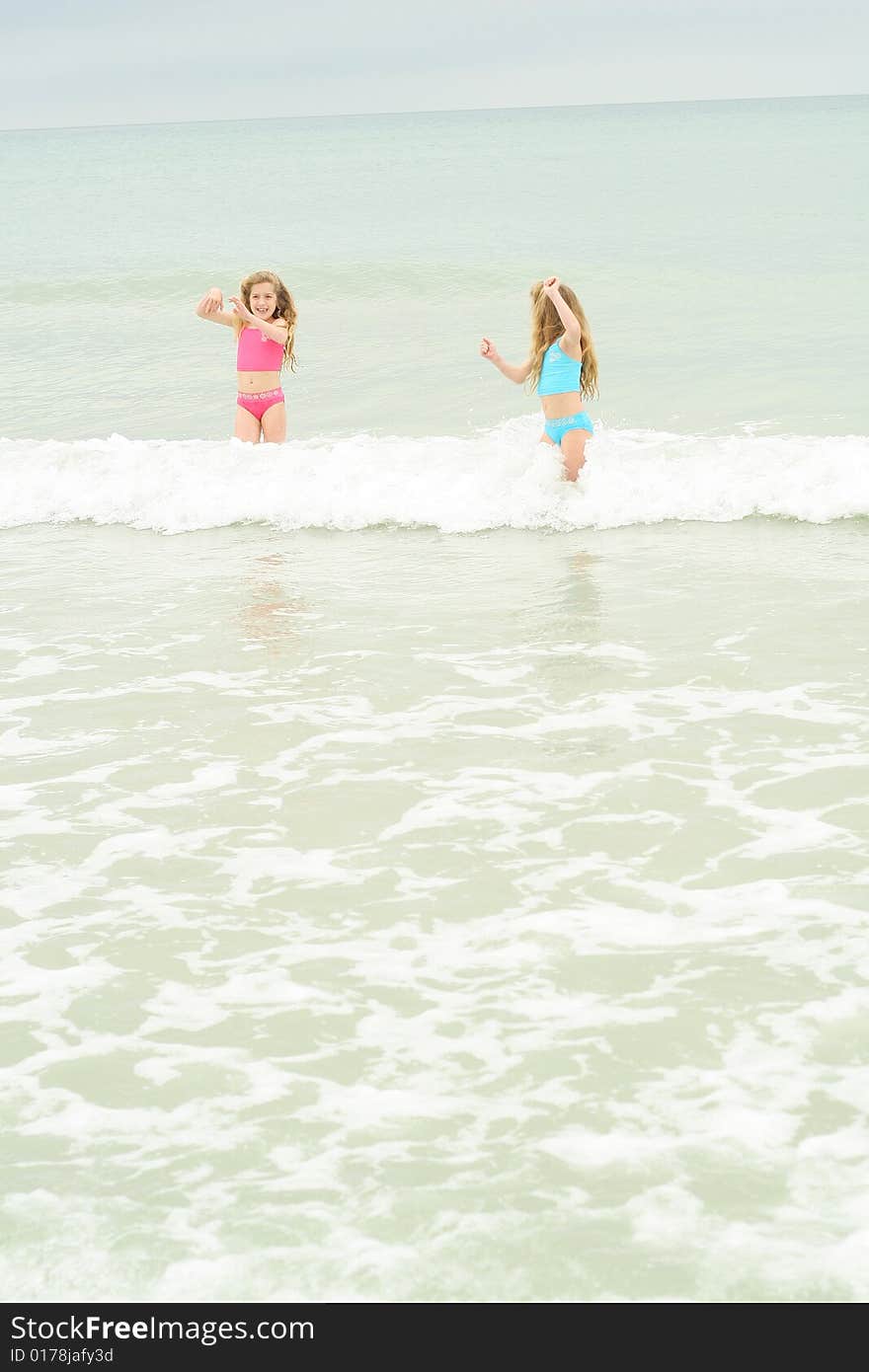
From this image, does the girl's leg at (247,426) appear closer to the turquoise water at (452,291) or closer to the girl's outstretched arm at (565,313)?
the turquoise water at (452,291)

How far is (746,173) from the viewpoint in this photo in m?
46.0

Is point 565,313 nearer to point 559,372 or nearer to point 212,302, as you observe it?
point 559,372

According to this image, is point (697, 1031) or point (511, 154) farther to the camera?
point (511, 154)

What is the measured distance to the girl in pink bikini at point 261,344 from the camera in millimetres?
11078

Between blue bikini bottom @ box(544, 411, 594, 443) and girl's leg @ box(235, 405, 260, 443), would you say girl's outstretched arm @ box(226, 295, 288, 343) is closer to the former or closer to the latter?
girl's leg @ box(235, 405, 260, 443)

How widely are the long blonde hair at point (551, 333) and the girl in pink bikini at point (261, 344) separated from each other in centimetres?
194

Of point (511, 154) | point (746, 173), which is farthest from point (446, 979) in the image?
point (511, 154)

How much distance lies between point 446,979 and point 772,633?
3.74 m

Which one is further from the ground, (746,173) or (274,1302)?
(746,173)

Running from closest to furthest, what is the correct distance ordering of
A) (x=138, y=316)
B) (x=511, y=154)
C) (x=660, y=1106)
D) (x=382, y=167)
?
1. (x=660, y=1106)
2. (x=138, y=316)
3. (x=382, y=167)
4. (x=511, y=154)

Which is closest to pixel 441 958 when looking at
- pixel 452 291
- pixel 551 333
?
pixel 551 333

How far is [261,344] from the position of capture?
1141 centimetres

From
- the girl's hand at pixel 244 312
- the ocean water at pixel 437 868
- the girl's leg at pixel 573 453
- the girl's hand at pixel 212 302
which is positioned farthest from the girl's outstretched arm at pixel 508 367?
the girl's hand at pixel 212 302

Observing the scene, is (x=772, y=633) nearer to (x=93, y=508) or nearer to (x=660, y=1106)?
(x=660, y=1106)
